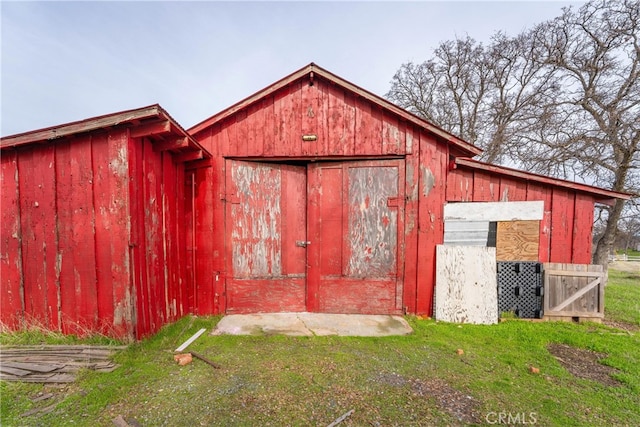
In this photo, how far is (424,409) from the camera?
7.21ft

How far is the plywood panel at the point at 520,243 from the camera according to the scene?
4.30 meters

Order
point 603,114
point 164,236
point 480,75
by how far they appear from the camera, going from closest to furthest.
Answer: point 164,236 → point 603,114 → point 480,75

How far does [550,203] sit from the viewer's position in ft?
14.1

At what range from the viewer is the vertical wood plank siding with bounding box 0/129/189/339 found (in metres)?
3.09

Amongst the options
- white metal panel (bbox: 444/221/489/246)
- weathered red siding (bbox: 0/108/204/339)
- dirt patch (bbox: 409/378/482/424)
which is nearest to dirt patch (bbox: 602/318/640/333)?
white metal panel (bbox: 444/221/489/246)

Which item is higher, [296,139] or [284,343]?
[296,139]

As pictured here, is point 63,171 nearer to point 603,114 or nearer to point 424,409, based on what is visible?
point 424,409

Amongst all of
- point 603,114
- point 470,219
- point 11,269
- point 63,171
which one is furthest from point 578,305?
point 603,114

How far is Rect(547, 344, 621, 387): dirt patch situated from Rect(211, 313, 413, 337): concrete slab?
6.15ft

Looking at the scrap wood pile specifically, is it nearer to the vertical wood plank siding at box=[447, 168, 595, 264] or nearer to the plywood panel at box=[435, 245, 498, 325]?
the plywood panel at box=[435, 245, 498, 325]

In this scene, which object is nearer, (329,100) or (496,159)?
(329,100)

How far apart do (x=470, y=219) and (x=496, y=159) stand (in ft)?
32.6

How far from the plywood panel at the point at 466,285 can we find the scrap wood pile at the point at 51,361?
191 inches

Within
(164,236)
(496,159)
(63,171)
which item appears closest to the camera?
(63,171)
